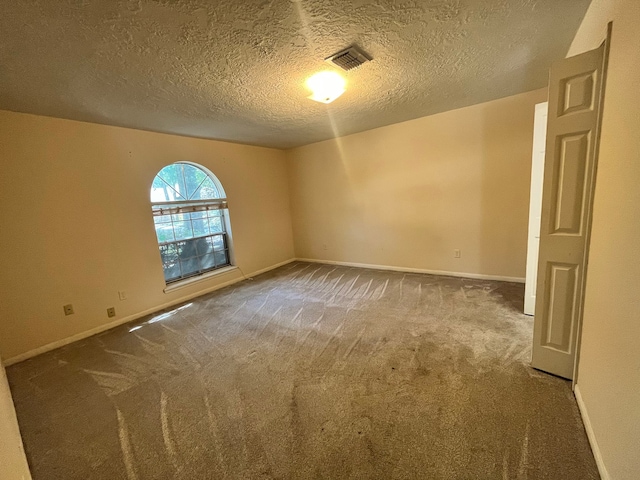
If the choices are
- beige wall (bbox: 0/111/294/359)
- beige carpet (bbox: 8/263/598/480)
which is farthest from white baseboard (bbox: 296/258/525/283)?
beige wall (bbox: 0/111/294/359)

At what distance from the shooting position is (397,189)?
13.6ft

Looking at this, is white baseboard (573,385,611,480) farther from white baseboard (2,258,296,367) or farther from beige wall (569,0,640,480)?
white baseboard (2,258,296,367)

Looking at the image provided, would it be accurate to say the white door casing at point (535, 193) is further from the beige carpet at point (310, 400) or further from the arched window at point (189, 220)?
the arched window at point (189, 220)

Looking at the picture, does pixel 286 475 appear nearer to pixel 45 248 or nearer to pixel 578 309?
pixel 578 309

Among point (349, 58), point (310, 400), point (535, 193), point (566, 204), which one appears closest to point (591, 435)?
point (566, 204)

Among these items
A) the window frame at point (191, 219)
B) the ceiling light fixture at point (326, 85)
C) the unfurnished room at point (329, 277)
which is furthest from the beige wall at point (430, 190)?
the ceiling light fixture at point (326, 85)

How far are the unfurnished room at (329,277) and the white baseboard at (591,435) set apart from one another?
14 millimetres

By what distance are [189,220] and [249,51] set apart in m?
2.80

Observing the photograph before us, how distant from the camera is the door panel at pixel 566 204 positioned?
144 cm

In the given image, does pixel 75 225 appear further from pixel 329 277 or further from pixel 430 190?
pixel 430 190

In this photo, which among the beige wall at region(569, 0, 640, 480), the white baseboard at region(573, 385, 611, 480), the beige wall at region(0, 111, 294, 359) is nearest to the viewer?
the beige wall at region(569, 0, 640, 480)

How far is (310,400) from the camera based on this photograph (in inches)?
66.4

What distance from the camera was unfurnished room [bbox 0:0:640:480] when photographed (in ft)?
4.17

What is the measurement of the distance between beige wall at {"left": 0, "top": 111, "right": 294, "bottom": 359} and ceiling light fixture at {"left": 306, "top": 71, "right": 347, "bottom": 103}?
2274 millimetres
